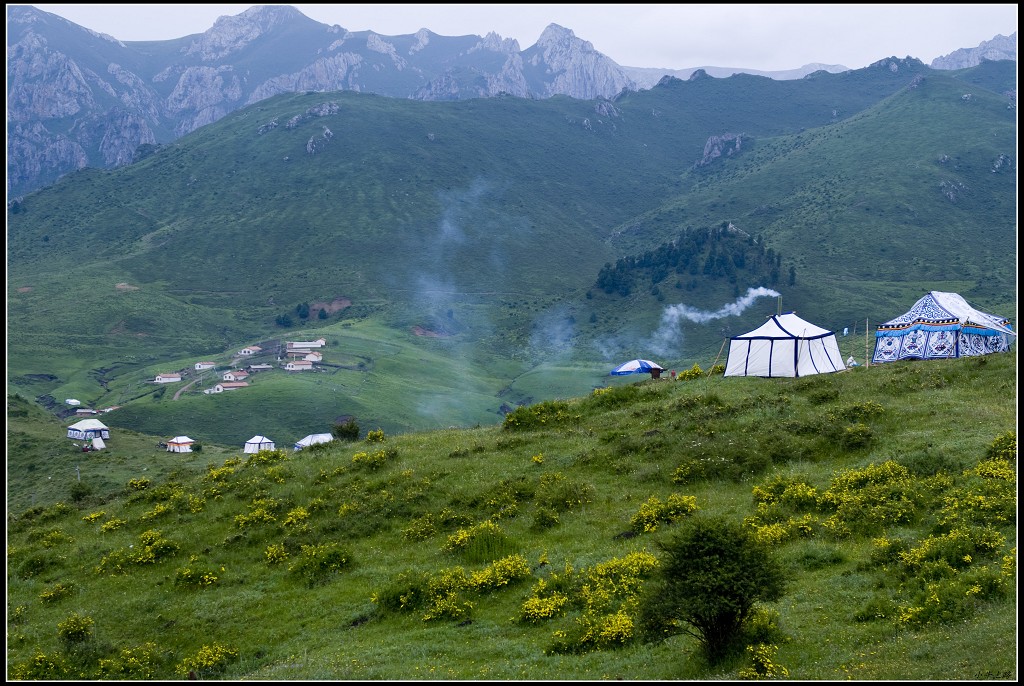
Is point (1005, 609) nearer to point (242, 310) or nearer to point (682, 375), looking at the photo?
point (682, 375)

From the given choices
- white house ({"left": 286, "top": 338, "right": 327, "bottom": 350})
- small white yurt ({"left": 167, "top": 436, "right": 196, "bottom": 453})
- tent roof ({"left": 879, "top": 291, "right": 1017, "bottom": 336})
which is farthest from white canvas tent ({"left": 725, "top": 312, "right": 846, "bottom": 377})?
white house ({"left": 286, "top": 338, "right": 327, "bottom": 350})

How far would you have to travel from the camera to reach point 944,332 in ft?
182

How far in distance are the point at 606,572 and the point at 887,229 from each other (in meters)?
197

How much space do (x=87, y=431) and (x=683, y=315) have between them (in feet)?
353

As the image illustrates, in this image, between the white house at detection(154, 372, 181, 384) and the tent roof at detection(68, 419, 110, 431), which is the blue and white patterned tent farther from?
the white house at detection(154, 372, 181, 384)

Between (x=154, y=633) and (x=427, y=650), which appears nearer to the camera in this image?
(x=427, y=650)

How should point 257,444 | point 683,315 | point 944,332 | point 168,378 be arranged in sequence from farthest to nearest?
point 683,315 → point 168,378 → point 257,444 → point 944,332

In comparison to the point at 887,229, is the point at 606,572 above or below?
A: below

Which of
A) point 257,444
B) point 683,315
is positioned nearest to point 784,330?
point 257,444

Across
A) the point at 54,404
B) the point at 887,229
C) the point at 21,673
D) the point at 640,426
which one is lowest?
the point at 54,404

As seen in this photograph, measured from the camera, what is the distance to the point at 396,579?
→ 2586cm

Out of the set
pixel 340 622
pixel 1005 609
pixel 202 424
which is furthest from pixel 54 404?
pixel 1005 609

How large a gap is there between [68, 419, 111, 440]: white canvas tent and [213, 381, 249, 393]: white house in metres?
30.7

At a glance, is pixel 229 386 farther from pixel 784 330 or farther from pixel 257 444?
pixel 784 330
